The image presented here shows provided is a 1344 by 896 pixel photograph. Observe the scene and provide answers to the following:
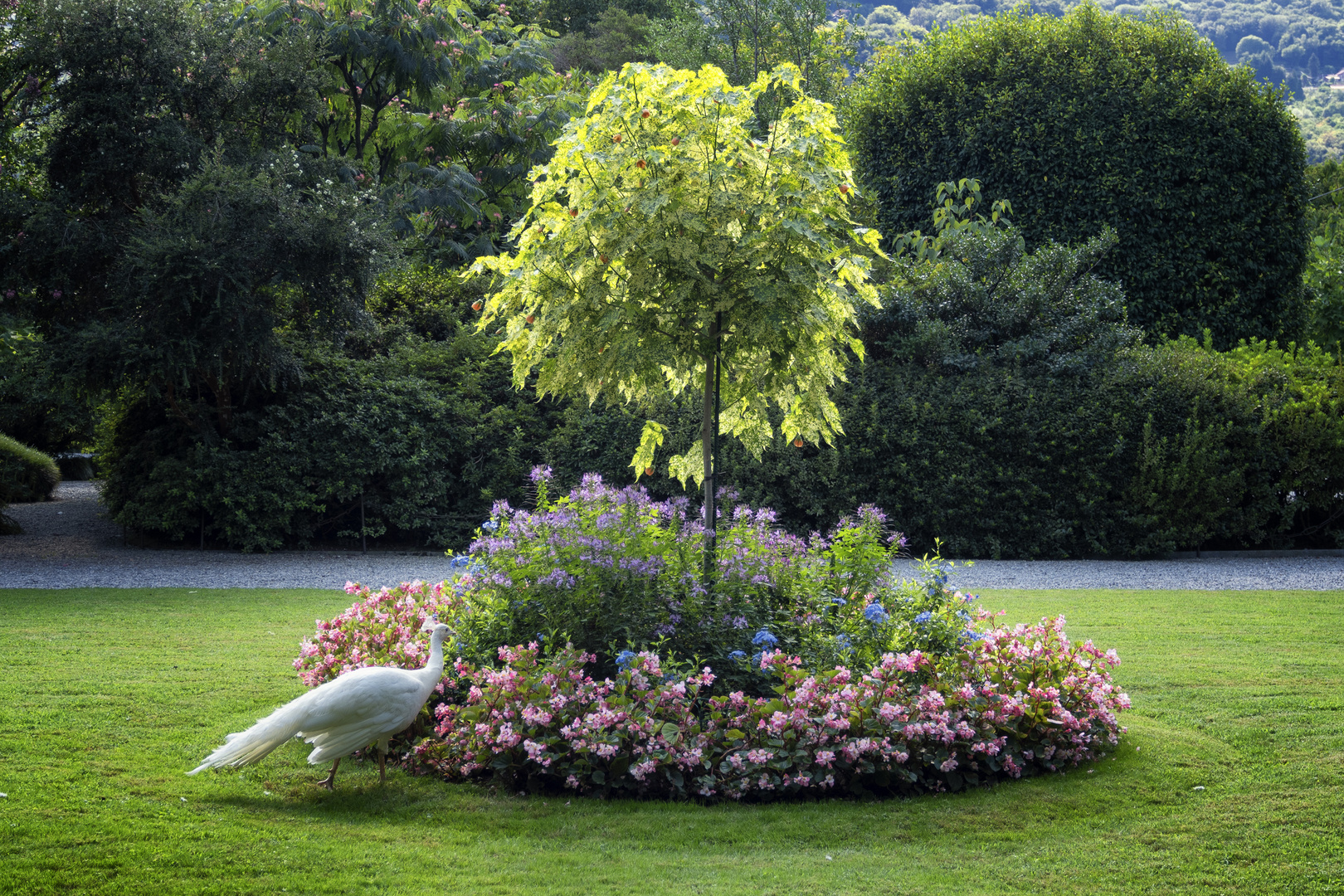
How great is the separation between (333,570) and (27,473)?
8.10 meters

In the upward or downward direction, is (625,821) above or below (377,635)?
below

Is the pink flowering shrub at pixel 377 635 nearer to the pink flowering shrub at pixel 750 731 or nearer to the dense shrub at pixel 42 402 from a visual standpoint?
the pink flowering shrub at pixel 750 731

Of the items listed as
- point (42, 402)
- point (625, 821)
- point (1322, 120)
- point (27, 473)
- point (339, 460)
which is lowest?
point (625, 821)

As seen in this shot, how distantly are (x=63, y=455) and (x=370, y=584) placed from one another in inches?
566

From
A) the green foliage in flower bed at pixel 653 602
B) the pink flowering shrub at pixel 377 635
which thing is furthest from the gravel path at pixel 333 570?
the green foliage in flower bed at pixel 653 602

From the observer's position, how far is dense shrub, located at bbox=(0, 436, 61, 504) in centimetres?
1444

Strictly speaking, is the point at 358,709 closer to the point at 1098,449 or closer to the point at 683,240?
→ the point at 683,240

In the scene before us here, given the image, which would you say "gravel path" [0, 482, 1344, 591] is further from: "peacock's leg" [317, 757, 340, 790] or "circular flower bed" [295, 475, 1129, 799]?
"peacock's leg" [317, 757, 340, 790]

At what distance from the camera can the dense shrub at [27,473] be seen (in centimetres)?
1444

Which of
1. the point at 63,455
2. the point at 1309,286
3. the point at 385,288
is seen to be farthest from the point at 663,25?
the point at 63,455

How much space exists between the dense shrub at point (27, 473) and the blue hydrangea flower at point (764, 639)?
529 inches

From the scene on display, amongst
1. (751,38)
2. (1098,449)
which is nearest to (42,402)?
(1098,449)

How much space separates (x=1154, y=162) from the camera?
1484 cm

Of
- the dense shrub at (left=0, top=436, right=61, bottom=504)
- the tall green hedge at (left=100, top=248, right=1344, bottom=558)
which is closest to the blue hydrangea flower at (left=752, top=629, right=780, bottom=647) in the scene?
the tall green hedge at (left=100, top=248, right=1344, bottom=558)
